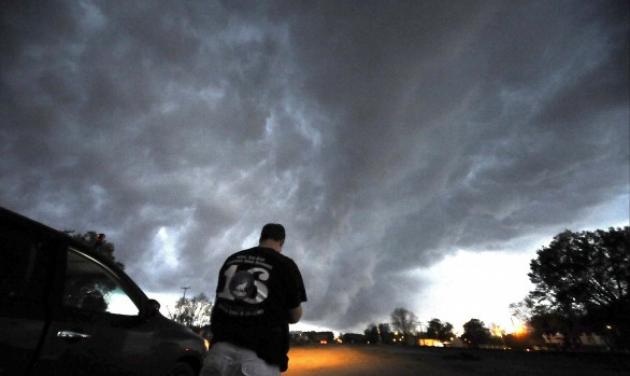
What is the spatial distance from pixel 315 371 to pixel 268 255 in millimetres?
10848

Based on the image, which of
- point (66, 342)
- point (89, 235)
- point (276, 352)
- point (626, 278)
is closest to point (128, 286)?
point (66, 342)

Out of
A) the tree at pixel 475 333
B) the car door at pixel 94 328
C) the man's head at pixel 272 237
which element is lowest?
the tree at pixel 475 333

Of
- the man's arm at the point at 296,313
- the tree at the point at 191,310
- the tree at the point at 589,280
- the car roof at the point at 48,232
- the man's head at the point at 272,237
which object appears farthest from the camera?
the tree at the point at 191,310

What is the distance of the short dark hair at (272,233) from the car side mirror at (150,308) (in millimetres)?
1693

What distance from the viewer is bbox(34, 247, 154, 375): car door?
2.33 meters

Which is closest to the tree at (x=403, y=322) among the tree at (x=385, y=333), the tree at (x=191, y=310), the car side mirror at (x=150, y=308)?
the tree at (x=385, y=333)

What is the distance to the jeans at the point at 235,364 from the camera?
210 centimetres

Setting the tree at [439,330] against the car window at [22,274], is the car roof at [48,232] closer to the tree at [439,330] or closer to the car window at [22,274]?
the car window at [22,274]

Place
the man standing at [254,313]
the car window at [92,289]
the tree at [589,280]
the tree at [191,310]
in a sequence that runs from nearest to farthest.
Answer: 1. the man standing at [254,313]
2. the car window at [92,289]
3. the tree at [589,280]
4. the tree at [191,310]

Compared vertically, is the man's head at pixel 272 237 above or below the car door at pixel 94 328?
above

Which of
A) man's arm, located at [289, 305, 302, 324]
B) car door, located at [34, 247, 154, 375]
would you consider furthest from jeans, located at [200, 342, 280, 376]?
car door, located at [34, 247, 154, 375]

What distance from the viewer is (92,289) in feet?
9.31

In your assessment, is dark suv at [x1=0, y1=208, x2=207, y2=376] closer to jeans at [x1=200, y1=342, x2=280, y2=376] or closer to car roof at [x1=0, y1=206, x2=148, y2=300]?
car roof at [x1=0, y1=206, x2=148, y2=300]

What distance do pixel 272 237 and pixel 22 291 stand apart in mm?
1809
